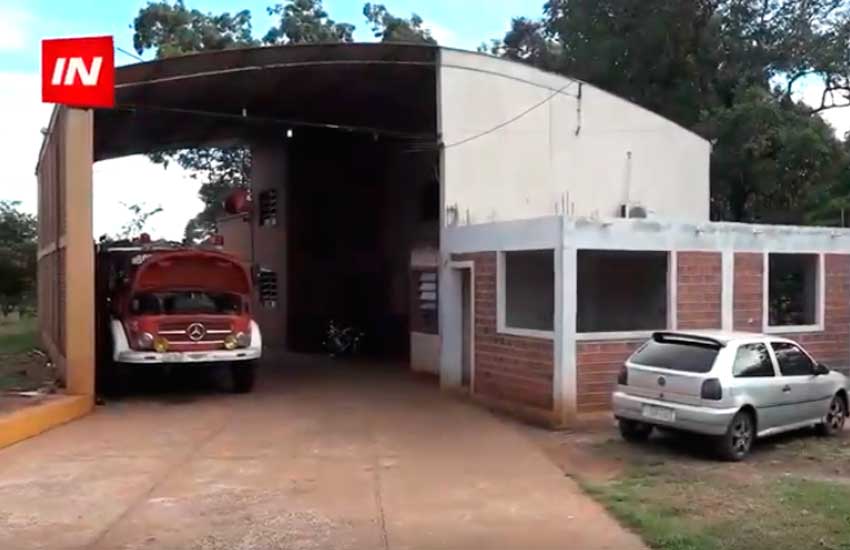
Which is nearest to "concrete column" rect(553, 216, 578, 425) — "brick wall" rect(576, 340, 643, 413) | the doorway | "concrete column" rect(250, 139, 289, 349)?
"brick wall" rect(576, 340, 643, 413)

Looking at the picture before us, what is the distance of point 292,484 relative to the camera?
9805 millimetres

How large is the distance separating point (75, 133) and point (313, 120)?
26.0ft

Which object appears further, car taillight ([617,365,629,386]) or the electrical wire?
the electrical wire

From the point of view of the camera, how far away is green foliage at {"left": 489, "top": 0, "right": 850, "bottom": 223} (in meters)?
27.0

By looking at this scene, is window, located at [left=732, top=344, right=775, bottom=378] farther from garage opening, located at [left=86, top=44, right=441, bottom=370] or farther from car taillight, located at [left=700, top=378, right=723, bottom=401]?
garage opening, located at [left=86, top=44, right=441, bottom=370]

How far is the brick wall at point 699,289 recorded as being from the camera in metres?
14.8

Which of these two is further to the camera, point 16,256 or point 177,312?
point 16,256

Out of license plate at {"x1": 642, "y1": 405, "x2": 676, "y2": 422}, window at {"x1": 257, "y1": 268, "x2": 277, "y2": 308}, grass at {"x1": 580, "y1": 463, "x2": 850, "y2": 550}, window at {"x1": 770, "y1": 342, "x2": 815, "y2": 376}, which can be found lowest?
grass at {"x1": 580, "y1": 463, "x2": 850, "y2": 550}

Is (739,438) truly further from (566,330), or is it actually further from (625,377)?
(566,330)

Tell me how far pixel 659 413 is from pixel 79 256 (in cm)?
981

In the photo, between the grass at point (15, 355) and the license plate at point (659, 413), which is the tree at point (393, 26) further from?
the license plate at point (659, 413)

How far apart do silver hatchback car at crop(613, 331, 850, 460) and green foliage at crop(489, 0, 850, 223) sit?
15.3 m

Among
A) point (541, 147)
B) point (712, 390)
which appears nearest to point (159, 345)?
point (541, 147)

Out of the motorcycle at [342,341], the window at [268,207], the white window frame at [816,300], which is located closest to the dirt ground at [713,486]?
the white window frame at [816,300]
